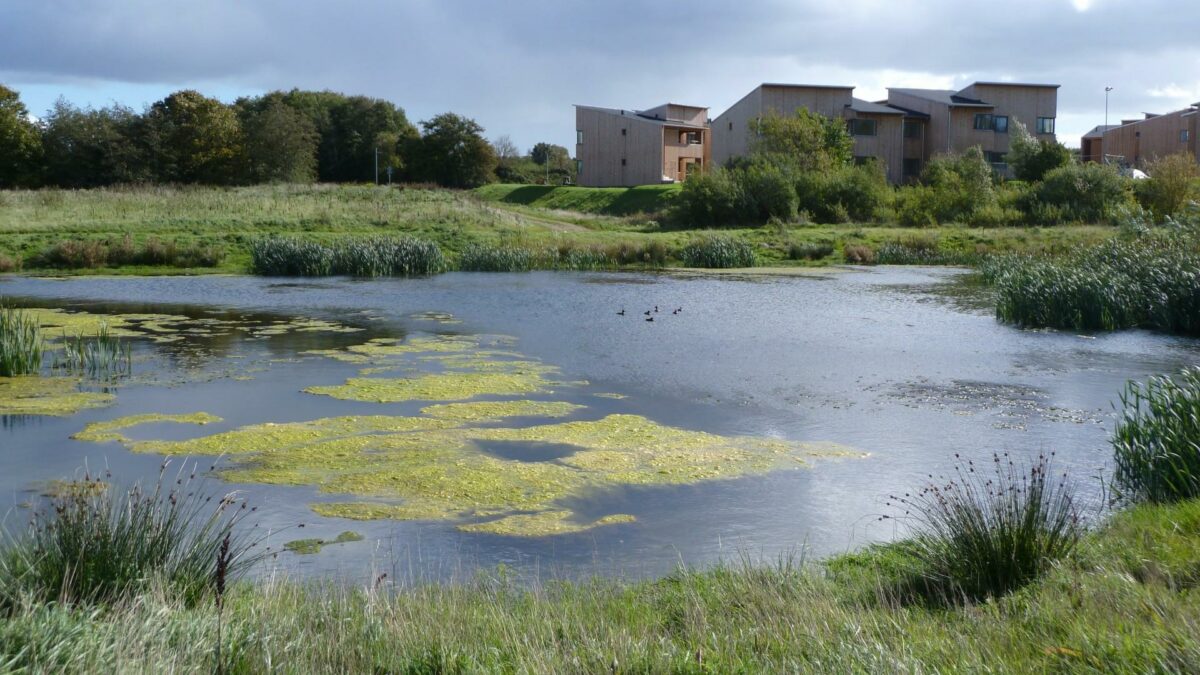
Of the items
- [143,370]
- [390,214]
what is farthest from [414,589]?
[390,214]

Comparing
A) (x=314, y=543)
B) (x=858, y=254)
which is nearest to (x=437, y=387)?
(x=314, y=543)

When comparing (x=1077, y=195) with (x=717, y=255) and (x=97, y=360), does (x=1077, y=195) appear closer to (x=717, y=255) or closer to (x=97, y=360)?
(x=717, y=255)

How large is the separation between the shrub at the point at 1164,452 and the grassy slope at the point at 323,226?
94.9 feet

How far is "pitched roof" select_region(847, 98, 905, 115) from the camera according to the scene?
65.9 meters

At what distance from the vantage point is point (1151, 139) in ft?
241

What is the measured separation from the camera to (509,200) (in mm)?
71312

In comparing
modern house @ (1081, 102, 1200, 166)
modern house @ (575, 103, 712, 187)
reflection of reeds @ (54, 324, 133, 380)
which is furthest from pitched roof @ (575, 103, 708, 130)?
reflection of reeds @ (54, 324, 133, 380)

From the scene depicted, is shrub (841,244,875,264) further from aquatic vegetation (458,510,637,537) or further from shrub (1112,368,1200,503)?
aquatic vegetation (458,510,637,537)

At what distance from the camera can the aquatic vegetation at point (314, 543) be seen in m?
8.03

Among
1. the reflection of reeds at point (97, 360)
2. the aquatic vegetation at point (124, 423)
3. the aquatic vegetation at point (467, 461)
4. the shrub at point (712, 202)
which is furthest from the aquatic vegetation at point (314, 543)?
the shrub at point (712, 202)

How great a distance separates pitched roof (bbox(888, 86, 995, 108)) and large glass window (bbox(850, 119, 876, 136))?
4.55 meters

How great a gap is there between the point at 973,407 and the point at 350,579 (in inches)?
348

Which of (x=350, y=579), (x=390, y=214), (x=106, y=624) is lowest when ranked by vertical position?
(x=350, y=579)

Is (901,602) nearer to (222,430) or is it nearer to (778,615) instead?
(778,615)
